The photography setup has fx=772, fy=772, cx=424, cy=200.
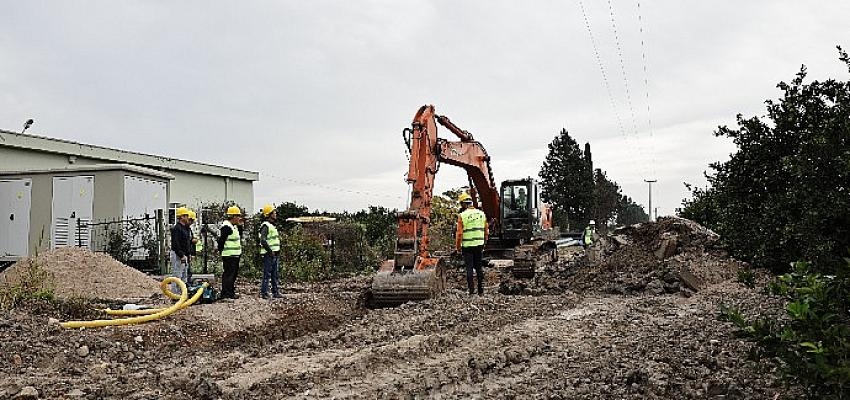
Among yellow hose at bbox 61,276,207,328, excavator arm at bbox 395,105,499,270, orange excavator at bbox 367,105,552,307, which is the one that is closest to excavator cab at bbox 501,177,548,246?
orange excavator at bbox 367,105,552,307

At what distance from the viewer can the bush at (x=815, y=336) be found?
3.37 m

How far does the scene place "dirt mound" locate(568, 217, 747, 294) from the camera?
13742mm

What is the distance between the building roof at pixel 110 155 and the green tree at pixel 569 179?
99.5 ft

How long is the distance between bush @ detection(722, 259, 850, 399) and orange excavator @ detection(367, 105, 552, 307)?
7870 mm

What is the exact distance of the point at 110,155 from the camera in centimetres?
2994

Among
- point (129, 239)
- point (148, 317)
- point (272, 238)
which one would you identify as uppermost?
point (129, 239)

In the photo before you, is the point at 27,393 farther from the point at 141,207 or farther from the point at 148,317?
the point at 141,207

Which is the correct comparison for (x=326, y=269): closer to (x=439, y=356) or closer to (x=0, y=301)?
(x=0, y=301)

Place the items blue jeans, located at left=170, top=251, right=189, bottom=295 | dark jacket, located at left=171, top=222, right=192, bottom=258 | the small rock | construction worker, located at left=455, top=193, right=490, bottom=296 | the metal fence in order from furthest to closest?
the metal fence → blue jeans, located at left=170, top=251, right=189, bottom=295 → dark jacket, located at left=171, top=222, right=192, bottom=258 → construction worker, located at left=455, top=193, right=490, bottom=296 → the small rock

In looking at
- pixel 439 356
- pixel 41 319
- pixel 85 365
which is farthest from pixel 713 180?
pixel 41 319

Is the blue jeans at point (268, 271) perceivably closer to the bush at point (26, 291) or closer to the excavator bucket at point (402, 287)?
the excavator bucket at point (402, 287)

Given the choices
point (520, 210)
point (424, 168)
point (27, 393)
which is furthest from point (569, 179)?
point (27, 393)

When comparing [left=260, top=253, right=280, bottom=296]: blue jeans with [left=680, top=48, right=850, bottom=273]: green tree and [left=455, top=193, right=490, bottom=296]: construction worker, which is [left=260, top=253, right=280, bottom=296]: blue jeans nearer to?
[left=455, top=193, right=490, bottom=296]: construction worker

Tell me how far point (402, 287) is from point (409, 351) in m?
4.24
